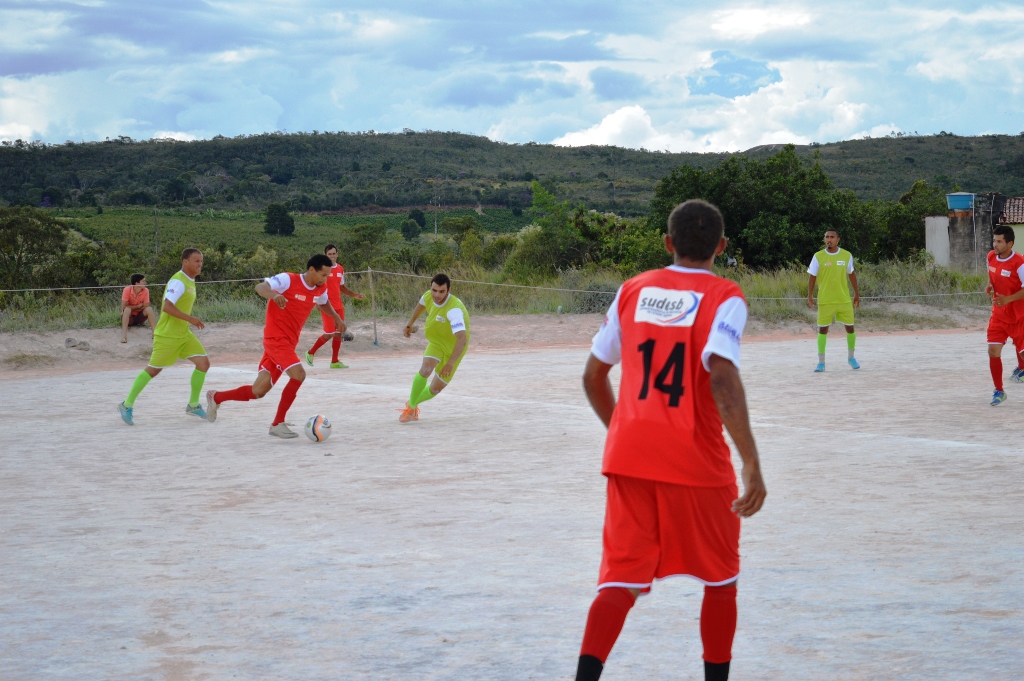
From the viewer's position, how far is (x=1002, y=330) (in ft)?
39.3

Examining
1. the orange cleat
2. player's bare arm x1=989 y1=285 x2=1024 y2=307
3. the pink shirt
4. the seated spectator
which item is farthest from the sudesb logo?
the pink shirt

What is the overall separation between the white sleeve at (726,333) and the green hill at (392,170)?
6930 centimetres

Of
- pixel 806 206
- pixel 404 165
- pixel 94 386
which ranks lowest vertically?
pixel 94 386

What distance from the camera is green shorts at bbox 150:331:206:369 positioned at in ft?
38.2

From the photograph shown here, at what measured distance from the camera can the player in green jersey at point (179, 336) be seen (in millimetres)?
11242

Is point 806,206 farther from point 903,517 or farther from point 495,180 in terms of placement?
point 495,180

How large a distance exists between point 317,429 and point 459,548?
4.32 m

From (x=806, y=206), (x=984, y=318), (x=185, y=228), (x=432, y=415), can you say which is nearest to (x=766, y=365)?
(x=432, y=415)

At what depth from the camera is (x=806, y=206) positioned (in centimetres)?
3531

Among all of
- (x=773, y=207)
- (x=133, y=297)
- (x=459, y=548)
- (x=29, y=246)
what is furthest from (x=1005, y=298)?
(x=29, y=246)

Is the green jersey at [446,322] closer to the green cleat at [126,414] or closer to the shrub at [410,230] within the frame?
the green cleat at [126,414]

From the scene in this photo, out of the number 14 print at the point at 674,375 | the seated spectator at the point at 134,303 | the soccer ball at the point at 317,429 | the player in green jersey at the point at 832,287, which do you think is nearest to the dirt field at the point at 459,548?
the soccer ball at the point at 317,429

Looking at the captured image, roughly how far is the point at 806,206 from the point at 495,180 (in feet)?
175

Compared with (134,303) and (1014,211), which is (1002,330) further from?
(1014,211)
